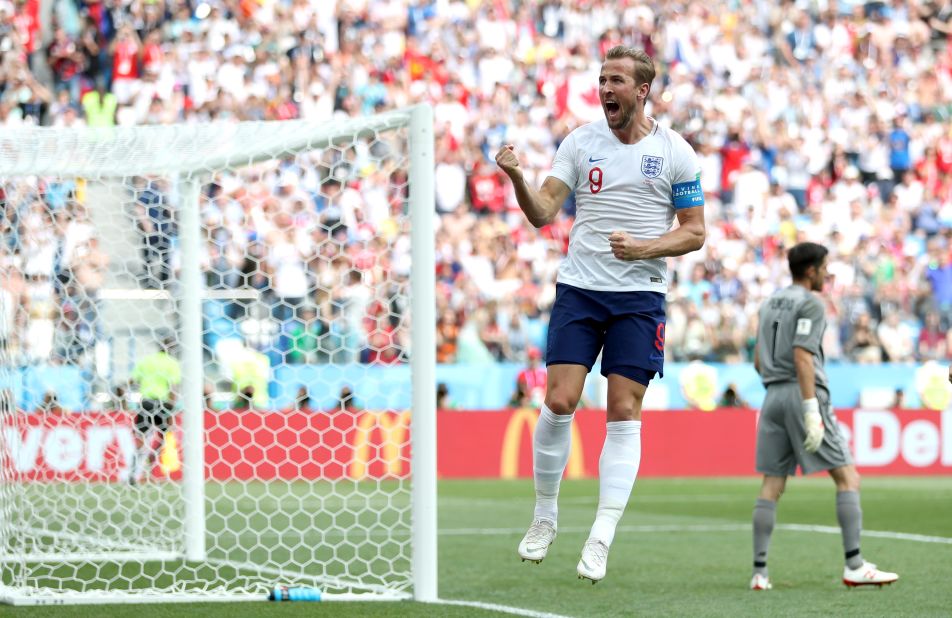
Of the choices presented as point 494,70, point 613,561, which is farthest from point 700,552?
point 494,70

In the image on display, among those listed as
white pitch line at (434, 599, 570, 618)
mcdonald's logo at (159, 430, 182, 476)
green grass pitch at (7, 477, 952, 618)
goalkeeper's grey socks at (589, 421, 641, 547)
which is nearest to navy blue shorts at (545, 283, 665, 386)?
goalkeeper's grey socks at (589, 421, 641, 547)

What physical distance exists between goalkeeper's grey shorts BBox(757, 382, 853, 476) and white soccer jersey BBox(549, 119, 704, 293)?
258 cm

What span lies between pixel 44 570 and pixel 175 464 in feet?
4.66

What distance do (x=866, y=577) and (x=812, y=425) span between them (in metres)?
0.92

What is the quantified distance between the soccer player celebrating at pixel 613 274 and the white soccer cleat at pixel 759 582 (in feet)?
8.07

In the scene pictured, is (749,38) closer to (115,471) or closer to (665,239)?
(115,471)

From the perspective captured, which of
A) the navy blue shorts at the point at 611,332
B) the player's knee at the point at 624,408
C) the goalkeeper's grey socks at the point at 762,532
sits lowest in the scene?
the goalkeeper's grey socks at the point at 762,532

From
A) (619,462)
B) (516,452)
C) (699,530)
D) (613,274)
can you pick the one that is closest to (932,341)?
(516,452)

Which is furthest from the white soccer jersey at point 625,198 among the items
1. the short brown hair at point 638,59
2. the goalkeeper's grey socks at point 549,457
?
the goalkeeper's grey socks at point 549,457

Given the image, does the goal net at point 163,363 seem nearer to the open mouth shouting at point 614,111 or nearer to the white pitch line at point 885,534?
the open mouth shouting at point 614,111

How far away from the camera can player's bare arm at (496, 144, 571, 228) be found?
6727mm

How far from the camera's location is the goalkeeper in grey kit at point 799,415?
934cm

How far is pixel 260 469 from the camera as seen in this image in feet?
50.4

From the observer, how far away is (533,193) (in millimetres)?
6980
